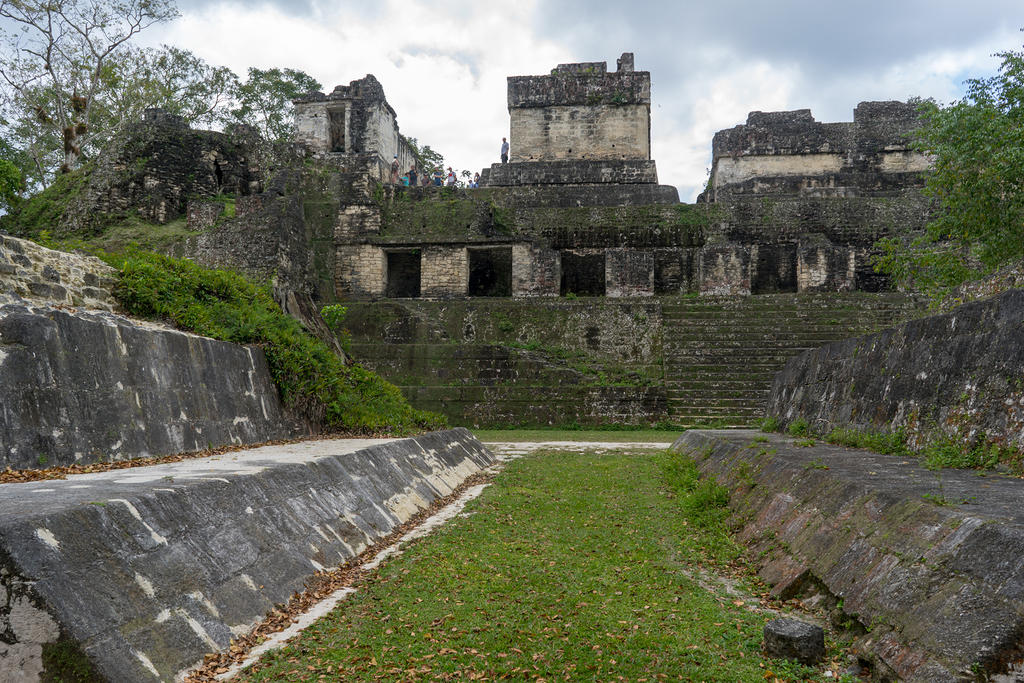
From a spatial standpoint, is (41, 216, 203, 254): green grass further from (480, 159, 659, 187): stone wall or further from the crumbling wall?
the crumbling wall

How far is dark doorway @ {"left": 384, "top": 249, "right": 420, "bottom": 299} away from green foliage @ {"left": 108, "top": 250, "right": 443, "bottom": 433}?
13.0 meters

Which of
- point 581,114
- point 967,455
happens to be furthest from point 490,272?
point 967,455

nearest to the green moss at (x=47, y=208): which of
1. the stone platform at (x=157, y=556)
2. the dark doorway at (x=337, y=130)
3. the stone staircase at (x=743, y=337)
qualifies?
the dark doorway at (x=337, y=130)

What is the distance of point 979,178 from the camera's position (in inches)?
409

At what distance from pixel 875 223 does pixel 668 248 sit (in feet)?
20.2

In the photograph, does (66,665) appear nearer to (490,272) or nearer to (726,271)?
(726,271)

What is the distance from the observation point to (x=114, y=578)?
2344 mm

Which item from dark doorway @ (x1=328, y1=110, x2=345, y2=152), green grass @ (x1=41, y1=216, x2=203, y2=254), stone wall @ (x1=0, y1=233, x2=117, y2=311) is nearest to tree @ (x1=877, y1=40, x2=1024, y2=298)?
stone wall @ (x1=0, y1=233, x2=117, y2=311)

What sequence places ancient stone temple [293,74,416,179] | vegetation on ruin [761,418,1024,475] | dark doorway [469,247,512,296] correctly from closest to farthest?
1. vegetation on ruin [761,418,1024,475]
2. dark doorway [469,247,512,296]
3. ancient stone temple [293,74,416,179]

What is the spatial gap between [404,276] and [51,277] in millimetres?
16952

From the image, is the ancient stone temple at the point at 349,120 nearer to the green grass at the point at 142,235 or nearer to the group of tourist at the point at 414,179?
the group of tourist at the point at 414,179

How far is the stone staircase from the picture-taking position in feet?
49.0

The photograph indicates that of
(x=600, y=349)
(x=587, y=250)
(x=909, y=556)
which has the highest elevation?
(x=587, y=250)

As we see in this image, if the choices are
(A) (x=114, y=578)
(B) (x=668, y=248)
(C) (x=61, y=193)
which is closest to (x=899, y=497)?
(A) (x=114, y=578)
